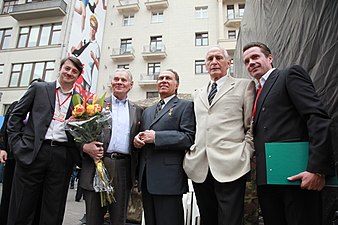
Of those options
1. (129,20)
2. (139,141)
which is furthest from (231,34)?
(139,141)

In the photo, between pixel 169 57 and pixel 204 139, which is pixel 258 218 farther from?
pixel 169 57

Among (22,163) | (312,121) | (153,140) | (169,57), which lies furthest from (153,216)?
(169,57)

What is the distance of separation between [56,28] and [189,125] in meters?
15.7

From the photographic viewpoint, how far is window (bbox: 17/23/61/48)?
14.7 metres

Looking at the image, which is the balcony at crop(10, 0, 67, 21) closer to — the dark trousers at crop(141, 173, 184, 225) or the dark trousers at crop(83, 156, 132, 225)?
the dark trousers at crop(83, 156, 132, 225)

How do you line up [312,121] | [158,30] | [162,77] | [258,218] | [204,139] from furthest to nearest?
[158,30], [258,218], [162,77], [204,139], [312,121]

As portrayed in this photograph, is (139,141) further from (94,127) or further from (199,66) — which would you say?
(199,66)

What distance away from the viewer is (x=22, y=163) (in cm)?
192

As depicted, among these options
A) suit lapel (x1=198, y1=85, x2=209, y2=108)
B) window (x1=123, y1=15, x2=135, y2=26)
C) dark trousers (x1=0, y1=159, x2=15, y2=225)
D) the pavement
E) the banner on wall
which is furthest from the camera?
window (x1=123, y1=15, x2=135, y2=26)

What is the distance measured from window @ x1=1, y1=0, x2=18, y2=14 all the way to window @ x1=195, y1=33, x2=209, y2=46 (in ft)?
42.4

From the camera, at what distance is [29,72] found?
14414mm

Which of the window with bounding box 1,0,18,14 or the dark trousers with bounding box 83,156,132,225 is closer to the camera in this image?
the dark trousers with bounding box 83,156,132,225

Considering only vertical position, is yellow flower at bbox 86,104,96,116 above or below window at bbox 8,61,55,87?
below


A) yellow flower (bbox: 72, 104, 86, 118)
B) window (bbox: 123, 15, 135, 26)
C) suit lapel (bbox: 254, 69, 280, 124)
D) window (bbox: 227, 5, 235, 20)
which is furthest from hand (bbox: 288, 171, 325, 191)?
window (bbox: 123, 15, 135, 26)
